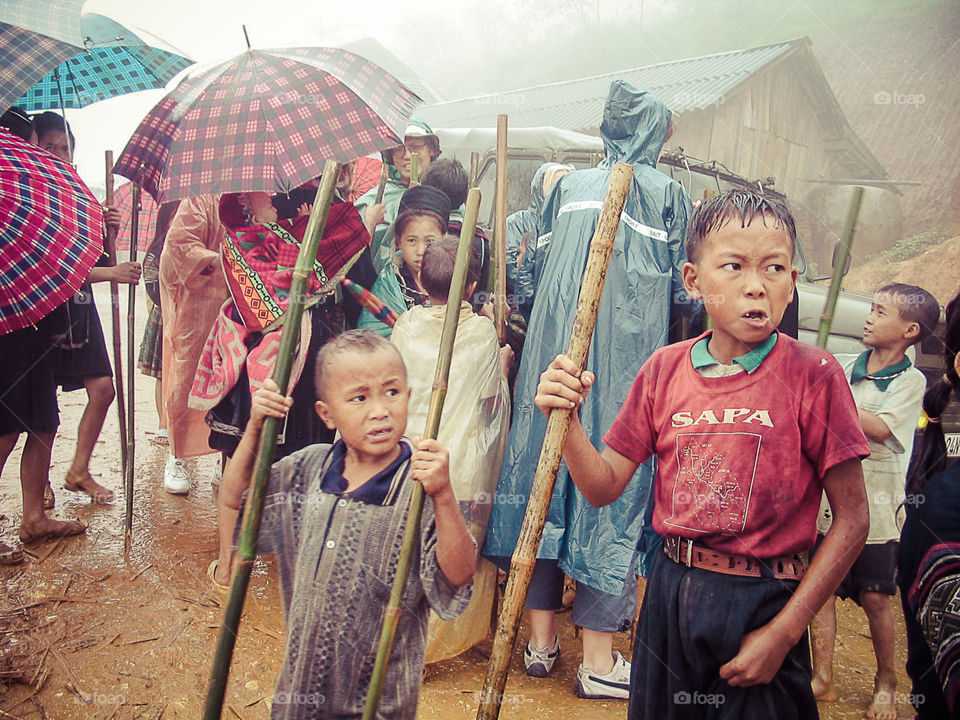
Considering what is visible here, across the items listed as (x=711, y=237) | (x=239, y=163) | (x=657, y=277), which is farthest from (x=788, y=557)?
(x=239, y=163)

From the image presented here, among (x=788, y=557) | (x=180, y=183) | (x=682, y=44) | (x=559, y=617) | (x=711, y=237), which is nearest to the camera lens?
(x=788, y=557)

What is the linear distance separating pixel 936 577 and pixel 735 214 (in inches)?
40.5

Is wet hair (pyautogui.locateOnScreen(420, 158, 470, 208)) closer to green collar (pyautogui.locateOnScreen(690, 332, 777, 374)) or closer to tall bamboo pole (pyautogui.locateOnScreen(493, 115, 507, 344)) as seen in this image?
tall bamboo pole (pyautogui.locateOnScreen(493, 115, 507, 344))

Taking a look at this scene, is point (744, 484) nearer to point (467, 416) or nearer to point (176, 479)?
point (467, 416)

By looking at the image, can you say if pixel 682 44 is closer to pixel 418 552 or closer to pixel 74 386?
pixel 74 386

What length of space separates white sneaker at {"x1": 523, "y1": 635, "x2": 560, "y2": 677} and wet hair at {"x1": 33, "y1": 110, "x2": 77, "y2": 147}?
326 centimetres

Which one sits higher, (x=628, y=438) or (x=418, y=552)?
(x=628, y=438)

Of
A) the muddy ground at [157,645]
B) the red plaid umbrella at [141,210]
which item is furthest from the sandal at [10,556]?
the red plaid umbrella at [141,210]

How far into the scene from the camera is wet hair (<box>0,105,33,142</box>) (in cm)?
338

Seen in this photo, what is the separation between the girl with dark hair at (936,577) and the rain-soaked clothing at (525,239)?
1.70m

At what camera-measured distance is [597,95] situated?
1272 cm

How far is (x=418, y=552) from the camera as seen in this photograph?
62.6 inches

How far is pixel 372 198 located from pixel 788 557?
10.9ft

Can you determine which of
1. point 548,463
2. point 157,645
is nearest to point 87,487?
point 157,645
